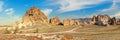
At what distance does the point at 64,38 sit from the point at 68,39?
132 centimetres

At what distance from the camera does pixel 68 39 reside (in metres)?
50.1

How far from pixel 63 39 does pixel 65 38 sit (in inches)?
26.4

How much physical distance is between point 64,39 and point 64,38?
13.9 inches

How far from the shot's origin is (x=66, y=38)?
4959cm

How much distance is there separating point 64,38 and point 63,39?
424 mm

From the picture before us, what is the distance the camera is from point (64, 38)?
1933 inches

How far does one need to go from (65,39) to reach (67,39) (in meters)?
0.49

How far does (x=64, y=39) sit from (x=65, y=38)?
1.83 feet

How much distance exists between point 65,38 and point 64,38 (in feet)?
0.88

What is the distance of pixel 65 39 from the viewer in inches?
1930

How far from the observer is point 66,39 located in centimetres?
4922

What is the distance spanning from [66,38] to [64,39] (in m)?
0.91

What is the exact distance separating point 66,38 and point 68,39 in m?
0.70
